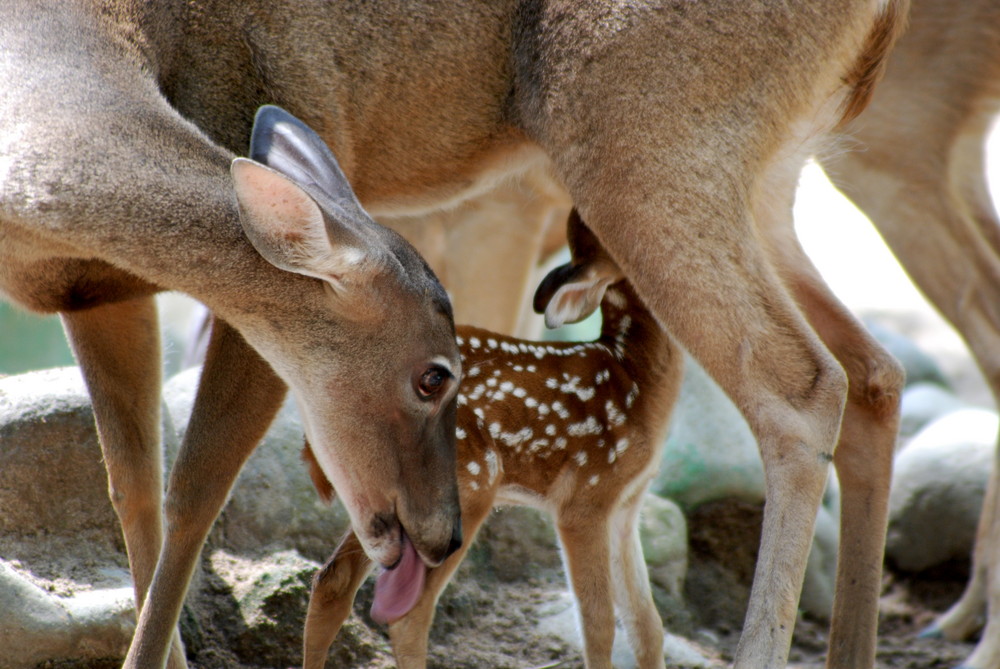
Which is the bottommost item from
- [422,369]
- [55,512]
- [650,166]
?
[55,512]

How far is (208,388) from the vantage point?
138 inches

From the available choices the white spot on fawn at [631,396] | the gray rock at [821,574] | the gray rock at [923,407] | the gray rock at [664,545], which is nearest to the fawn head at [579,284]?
the white spot on fawn at [631,396]

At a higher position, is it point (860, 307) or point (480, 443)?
point (860, 307)

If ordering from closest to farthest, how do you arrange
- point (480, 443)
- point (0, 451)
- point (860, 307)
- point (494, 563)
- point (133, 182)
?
point (133, 182) < point (480, 443) < point (0, 451) < point (494, 563) < point (860, 307)

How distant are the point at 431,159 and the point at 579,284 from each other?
0.66m

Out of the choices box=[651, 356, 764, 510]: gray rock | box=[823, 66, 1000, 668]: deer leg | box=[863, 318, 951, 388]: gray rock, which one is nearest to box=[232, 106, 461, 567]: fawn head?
box=[651, 356, 764, 510]: gray rock

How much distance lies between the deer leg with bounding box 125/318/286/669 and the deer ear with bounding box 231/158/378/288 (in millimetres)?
616

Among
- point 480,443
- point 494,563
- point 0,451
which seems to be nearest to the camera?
point 480,443

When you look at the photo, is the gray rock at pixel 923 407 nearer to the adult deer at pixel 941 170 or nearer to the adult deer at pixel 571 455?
the adult deer at pixel 941 170

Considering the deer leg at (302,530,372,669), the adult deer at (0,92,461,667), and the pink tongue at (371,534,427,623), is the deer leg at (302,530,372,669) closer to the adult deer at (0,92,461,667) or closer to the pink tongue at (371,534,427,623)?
the pink tongue at (371,534,427,623)

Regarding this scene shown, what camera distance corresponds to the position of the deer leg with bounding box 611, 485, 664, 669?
4.04 metres

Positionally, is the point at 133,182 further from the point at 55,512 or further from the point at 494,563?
the point at 494,563

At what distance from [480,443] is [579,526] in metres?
0.46

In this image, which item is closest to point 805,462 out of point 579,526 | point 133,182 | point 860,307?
point 579,526
